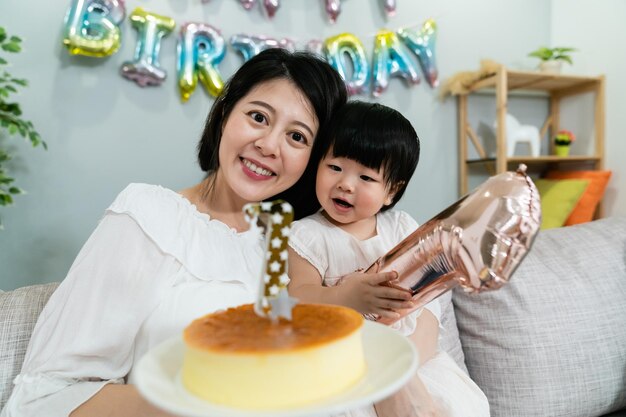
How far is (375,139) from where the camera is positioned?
3.54ft

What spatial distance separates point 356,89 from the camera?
265 centimetres

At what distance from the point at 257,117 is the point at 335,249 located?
356 millimetres

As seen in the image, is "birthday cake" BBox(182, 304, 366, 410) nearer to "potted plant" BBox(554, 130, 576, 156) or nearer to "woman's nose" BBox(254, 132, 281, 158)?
"woman's nose" BBox(254, 132, 281, 158)

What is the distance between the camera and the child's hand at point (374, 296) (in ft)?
2.48

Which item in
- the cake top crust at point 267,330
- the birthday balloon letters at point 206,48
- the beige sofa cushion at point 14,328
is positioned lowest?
the beige sofa cushion at point 14,328

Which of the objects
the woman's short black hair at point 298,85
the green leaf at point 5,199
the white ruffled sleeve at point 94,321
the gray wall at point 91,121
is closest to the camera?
the white ruffled sleeve at point 94,321

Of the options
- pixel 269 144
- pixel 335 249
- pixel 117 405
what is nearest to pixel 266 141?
pixel 269 144

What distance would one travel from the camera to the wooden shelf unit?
8.88 ft

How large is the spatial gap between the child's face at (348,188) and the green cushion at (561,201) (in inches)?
80.3

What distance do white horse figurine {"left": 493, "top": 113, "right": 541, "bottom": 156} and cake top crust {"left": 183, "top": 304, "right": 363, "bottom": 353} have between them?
246cm

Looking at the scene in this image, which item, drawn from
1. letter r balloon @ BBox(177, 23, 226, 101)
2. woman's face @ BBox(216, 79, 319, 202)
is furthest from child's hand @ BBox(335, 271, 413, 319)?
letter r balloon @ BBox(177, 23, 226, 101)

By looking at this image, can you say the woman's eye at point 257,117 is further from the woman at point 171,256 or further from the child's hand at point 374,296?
the child's hand at point 374,296

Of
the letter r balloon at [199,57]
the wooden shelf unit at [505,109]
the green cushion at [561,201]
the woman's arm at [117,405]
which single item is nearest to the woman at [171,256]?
the woman's arm at [117,405]

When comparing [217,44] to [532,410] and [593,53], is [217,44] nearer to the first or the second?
[532,410]
